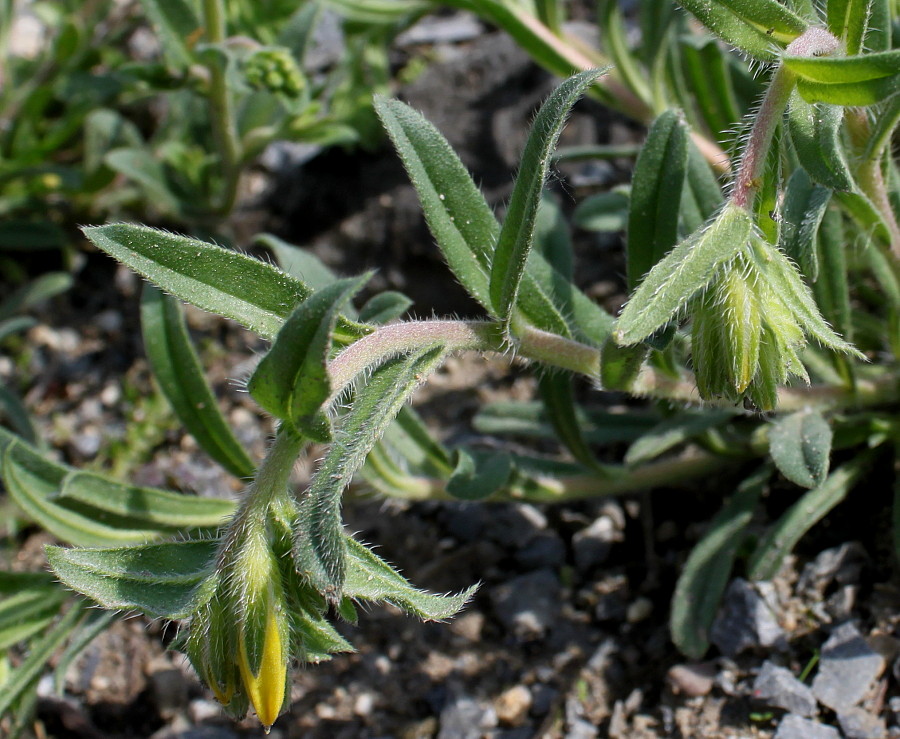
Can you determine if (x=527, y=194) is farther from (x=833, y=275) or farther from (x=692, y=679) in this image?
(x=692, y=679)

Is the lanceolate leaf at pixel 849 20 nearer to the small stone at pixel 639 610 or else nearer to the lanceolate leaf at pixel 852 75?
the lanceolate leaf at pixel 852 75

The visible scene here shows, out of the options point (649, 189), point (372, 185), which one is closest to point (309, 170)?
point (372, 185)

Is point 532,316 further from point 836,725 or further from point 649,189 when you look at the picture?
point 836,725

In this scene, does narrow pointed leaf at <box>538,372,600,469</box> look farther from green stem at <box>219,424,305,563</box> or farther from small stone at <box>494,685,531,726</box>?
green stem at <box>219,424,305,563</box>

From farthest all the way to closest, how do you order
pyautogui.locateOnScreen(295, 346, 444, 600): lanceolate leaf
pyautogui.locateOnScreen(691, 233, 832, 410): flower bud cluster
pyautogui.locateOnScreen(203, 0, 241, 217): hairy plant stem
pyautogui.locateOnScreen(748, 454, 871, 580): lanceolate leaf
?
pyautogui.locateOnScreen(203, 0, 241, 217): hairy plant stem
pyautogui.locateOnScreen(748, 454, 871, 580): lanceolate leaf
pyautogui.locateOnScreen(691, 233, 832, 410): flower bud cluster
pyautogui.locateOnScreen(295, 346, 444, 600): lanceolate leaf

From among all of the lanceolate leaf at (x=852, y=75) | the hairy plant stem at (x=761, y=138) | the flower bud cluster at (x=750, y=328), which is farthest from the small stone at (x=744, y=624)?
the lanceolate leaf at (x=852, y=75)

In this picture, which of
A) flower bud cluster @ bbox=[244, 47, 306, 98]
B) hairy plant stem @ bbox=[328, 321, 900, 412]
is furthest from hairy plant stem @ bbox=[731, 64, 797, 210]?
flower bud cluster @ bbox=[244, 47, 306, 98]

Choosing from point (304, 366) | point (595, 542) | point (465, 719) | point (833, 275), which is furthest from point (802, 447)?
point (304, 366)

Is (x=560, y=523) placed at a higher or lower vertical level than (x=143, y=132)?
lower
